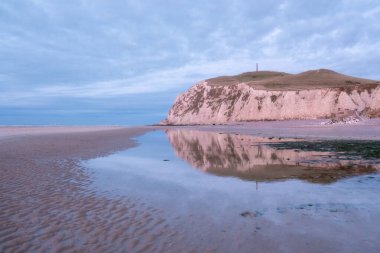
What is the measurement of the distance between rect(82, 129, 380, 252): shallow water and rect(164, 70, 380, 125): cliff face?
39.3 metres

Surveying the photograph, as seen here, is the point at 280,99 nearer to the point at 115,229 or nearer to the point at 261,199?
the point at 261,199

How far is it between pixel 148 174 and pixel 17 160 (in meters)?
7.20

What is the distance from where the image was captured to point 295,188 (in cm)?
931

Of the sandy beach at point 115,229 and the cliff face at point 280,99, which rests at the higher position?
the cliff face at point 280,99

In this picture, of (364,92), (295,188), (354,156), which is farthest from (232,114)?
(295,188)

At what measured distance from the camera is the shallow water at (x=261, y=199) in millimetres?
5438

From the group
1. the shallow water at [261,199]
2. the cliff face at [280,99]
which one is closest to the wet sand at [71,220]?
the shallow water at [261,199]

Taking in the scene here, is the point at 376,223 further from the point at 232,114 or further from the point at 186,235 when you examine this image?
Answer: the point at 232,114

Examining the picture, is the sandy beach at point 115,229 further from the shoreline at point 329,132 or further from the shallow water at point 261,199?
the shoreline at point 329,132

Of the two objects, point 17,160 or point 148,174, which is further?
point 17,160

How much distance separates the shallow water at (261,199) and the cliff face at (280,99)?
1548 inches

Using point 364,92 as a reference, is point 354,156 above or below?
below

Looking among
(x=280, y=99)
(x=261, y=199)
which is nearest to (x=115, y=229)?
(x=261, y=199)

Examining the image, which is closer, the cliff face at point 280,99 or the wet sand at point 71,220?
the wet sand at point 71,220
